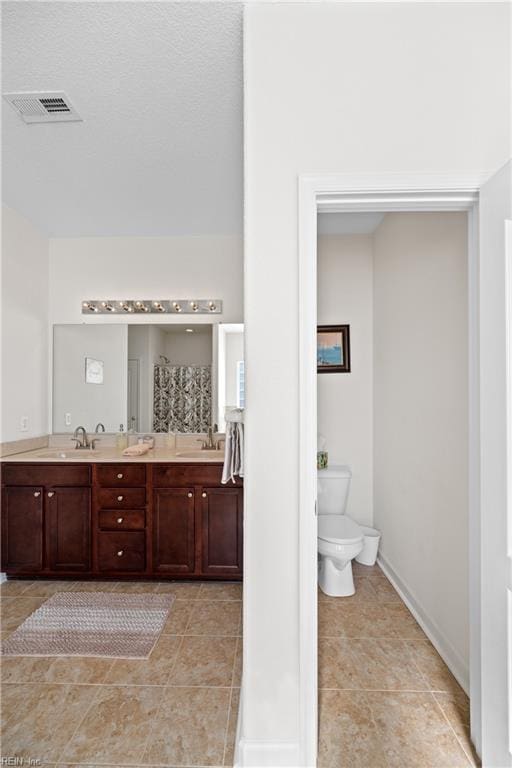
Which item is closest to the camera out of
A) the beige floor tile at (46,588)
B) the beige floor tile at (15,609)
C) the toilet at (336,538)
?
the beige floor tile at (15,609)

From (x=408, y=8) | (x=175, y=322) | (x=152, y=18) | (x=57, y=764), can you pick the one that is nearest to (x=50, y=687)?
(x=57, y=764)

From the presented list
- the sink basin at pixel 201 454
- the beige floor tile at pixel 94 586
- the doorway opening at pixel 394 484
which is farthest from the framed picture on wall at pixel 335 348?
the beige floor tile at pixel 94 586

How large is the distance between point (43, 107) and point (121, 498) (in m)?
2.31

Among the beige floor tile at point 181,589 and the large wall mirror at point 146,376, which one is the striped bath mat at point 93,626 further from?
the large wall mirror at point 146,376

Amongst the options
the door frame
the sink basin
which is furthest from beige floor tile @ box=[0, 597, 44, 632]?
the door frame

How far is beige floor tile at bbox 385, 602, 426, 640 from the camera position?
2322 millimetres

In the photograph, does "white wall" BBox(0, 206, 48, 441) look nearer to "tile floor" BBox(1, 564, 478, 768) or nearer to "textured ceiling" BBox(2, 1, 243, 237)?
"textured ceiling" BBox(2, 1, 243, 237)

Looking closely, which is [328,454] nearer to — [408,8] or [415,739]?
[415,739]

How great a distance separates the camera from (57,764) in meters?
1.55

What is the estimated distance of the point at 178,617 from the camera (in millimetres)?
2545

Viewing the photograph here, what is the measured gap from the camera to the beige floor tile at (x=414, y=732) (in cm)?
155

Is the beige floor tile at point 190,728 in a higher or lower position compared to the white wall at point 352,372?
lower

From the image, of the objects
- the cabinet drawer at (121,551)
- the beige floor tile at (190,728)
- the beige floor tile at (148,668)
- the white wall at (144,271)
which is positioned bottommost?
the beige floor tile at (148,668)

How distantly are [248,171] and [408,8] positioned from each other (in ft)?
2.58
